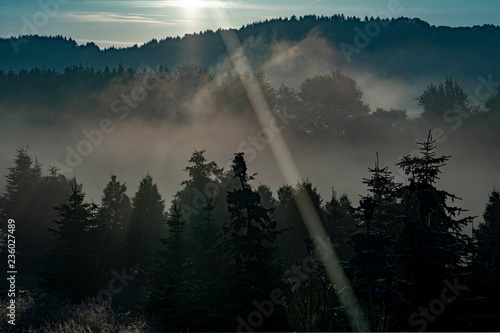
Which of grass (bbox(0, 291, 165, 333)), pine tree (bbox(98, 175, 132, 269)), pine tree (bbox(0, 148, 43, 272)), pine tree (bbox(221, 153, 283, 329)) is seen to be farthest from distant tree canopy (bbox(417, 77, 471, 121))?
grass (bbox(0, 291, 165, 333))

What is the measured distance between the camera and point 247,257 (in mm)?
17953

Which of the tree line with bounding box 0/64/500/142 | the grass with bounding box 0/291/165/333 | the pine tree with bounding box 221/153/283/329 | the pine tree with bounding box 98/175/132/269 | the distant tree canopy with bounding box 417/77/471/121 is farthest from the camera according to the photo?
the distant tree canopy with bounding box 417/77/471/121

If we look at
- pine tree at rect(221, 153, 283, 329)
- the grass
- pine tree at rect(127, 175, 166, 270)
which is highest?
pine tree at rect(127, 175, 166, 270)

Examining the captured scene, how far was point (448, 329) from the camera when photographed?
14.2m

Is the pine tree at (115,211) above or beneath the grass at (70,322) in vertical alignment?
above

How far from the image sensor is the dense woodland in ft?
48.4

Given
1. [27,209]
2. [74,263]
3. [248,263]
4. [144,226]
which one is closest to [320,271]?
[248,263]

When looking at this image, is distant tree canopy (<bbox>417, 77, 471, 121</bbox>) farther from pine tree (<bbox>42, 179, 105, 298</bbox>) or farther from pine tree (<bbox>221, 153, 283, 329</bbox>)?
pine tree (<bbox>221, 153, 283, 329</bbox>)

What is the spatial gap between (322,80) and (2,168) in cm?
11621

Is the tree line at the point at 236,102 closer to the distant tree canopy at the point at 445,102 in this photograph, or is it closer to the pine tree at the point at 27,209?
the distant tree canopy at the point at 445,102

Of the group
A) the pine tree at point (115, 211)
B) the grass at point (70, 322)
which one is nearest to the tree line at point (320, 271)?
the grass at point (70, 322)

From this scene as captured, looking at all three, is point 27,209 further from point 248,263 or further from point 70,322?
point 248,263

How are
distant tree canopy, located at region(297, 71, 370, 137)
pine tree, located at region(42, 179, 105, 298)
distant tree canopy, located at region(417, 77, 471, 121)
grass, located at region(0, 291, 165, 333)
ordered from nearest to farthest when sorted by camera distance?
grass, located at region(0, 291, 165, 333) → pine tree, located at region(42, 179, 105, 298) → distant tree canopy, located at region(297, 71, 370, 137) → distant tree canopy, located at region(417, 77, 471, 121)

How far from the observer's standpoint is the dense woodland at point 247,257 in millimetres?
14742
